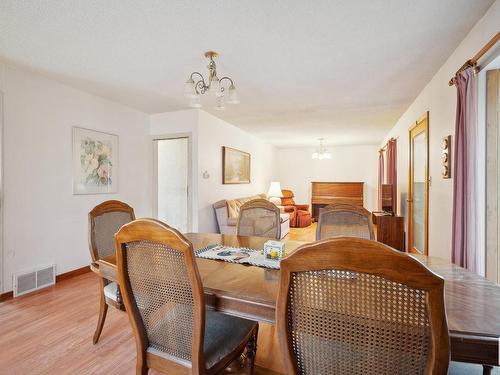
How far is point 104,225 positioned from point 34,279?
1677 millimetres

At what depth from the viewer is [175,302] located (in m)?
1.08

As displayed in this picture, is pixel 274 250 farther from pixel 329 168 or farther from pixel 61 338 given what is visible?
pixel 329 168

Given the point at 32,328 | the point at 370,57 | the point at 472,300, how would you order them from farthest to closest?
the point at 370,57 < the point at 32,328 < the point at 472,300

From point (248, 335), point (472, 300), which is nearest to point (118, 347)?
point (248, 335)

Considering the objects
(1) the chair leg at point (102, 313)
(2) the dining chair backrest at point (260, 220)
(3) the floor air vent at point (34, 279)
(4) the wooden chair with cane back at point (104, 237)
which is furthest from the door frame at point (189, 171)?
(1) the chair leg at point (102, 313)

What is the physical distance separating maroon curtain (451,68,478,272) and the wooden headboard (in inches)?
235

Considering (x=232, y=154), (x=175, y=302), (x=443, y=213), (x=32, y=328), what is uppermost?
(x=232, y=154)

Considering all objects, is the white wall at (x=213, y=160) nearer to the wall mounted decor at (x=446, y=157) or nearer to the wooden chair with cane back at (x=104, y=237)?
the wooden chair with cane back at (x=104, y=237)

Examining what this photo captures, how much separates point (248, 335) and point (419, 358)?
82 centimetres

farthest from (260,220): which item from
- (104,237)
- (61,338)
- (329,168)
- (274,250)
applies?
(329,168)

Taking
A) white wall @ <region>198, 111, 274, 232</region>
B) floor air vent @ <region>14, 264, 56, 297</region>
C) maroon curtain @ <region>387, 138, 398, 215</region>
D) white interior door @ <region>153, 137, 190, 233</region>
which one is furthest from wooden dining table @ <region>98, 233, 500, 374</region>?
maroon curtain @ <region>387, 138, 398, 215</region>

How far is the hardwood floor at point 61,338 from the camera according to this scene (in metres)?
1.70

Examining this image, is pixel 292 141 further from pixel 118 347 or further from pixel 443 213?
pixel 118 347

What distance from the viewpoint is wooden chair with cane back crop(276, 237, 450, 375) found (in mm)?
672
